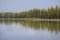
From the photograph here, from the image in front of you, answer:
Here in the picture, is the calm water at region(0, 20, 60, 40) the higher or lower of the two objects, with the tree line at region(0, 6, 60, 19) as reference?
lower

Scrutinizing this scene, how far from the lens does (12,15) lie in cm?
189

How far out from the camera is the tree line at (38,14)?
187 cm

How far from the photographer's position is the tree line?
187 centimetres

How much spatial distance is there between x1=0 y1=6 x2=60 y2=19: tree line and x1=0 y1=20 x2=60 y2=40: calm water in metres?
0.09

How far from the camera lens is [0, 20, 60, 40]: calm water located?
71.4 inches

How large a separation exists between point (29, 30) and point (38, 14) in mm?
263

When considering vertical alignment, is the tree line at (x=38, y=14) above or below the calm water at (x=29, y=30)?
above

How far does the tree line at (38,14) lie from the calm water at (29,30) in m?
0.09

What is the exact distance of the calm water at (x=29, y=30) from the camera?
1814 mm

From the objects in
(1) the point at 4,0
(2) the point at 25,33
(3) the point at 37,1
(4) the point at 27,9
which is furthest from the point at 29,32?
(1) the point at 4,0

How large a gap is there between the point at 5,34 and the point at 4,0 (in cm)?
49

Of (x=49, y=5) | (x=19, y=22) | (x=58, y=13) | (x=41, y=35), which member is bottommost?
(x=41, y=35)

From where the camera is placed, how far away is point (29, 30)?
1857 millimetres

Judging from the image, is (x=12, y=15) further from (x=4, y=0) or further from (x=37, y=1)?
(x=37, y=1)
